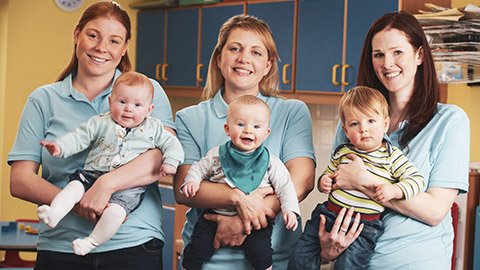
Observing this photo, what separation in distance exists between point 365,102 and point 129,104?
72 cm

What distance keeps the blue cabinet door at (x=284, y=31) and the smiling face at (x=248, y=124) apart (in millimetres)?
2283

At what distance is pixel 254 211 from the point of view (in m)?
1.68

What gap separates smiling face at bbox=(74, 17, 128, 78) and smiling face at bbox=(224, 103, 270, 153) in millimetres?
438

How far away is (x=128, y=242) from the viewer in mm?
1734

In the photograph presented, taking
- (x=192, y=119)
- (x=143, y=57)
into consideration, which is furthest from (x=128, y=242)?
(x=143, y=57)

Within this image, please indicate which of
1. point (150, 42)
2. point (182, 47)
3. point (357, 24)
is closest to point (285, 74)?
point (357, 24)

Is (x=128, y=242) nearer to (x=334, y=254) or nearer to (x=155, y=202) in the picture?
(x=155, y=202)

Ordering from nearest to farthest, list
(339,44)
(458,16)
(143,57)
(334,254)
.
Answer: (334,254), (458,16), (339,44), (143,57)

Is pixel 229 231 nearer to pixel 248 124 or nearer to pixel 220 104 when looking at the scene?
pixel 248 124

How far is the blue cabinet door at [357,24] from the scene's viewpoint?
352 centimetres

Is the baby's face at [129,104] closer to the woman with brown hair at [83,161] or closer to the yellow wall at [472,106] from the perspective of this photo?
the woman with brown hair at [83,161]

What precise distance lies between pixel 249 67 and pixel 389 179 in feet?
1.86

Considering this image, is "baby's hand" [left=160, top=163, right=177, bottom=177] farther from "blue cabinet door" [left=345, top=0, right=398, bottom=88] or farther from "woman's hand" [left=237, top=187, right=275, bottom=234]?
"blue cabinet door" [left=345, top=0, right=398, bottom=88]

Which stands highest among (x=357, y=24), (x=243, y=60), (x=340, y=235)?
(x=357, y=24)
